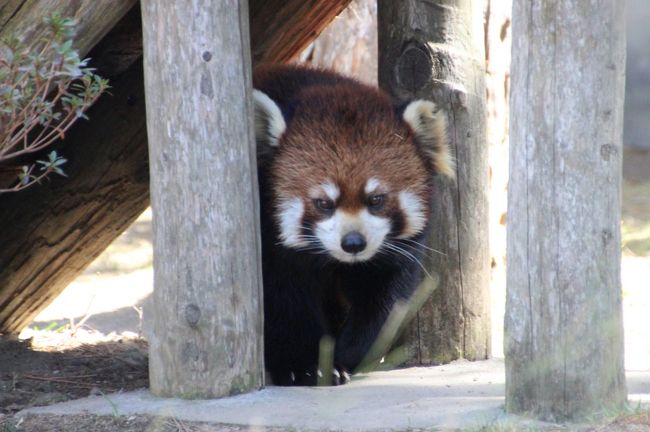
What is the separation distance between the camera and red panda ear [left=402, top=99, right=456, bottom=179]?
467 centimetres

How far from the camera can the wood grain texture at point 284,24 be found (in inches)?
210

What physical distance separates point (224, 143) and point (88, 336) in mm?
3046

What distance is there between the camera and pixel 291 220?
458 centimetres

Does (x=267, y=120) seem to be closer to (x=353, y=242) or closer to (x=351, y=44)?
(x=353, y=242)

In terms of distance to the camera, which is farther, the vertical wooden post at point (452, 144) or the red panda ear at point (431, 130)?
the vertical wooden post at point (452, 144)

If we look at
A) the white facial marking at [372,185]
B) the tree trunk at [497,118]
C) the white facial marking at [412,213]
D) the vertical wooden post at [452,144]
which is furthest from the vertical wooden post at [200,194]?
the tree trunk at [497,118]

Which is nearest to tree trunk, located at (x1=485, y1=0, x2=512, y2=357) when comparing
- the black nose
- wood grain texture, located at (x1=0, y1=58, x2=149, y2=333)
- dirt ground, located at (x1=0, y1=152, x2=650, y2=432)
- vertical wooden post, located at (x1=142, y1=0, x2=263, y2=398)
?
dirt ground, located at (x1=0, y1=152, x2=650, y2=432)

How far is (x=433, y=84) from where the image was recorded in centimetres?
512

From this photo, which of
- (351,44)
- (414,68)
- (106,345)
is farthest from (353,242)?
(351,44)

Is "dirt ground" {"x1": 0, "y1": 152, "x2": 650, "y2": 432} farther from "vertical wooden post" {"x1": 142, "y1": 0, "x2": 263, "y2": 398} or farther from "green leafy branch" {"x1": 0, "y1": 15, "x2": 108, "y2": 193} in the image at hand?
"green leafy branch" {"x1": 0, "y1": 15, "x2": 108, "y2": 193}

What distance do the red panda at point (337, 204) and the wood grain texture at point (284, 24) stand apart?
601 millimetres

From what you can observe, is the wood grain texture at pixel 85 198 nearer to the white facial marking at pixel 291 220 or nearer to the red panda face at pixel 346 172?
the red panda face at pixel 346 172

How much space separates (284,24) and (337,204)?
4.71 ft

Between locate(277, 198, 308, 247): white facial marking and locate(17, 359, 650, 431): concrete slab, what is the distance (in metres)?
0.71
